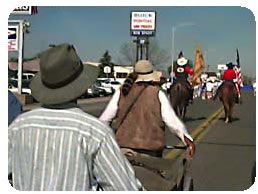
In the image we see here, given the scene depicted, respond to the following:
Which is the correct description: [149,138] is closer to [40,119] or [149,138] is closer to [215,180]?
[40,119]

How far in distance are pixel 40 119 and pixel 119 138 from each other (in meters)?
1.22

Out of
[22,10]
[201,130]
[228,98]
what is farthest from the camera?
[228,98]

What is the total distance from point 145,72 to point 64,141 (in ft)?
4.22

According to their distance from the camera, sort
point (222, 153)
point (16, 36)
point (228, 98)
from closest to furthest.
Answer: point (16, 36)
point (222, 153)
point (228, 98)

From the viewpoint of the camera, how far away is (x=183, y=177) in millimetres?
2846

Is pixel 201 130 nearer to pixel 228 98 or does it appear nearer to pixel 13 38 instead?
pixel 228 98

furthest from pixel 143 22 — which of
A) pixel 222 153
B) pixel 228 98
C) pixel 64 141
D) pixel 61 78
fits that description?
pixel 228 98

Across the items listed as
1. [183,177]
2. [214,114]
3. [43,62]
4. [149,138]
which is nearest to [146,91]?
[149,138]

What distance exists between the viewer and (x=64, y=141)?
1.74m

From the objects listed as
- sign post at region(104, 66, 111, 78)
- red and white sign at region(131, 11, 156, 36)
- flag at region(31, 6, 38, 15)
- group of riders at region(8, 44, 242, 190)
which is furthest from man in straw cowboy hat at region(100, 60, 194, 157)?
group of riders at region(8, 44, 242, 190)

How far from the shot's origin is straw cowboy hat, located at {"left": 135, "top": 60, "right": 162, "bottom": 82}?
2977 millimetres

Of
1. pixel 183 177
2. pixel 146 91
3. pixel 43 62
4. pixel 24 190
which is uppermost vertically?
pixel 43 62

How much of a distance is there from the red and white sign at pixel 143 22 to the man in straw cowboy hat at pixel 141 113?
38 centimetres

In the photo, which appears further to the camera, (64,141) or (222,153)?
(222,153)
